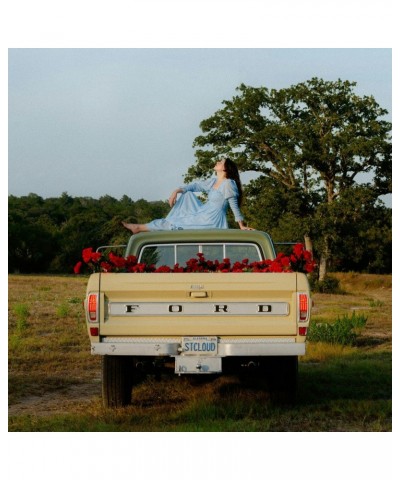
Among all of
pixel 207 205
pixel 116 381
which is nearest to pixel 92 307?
pixel 116 381

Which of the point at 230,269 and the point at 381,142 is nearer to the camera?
the point at 230,269

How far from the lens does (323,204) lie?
3023cm

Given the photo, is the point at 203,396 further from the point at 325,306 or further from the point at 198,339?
the point at 325,306

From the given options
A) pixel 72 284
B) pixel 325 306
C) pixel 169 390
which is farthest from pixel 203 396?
pixel 72 284

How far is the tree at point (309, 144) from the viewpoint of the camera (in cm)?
3020

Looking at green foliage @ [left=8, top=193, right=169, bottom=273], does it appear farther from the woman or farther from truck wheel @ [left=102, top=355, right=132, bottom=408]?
truck wheel @ [left=102, top=355, right=132, bottom=408]

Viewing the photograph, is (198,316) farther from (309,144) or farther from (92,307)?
(309,144)

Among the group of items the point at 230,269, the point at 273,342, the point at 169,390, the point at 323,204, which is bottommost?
the point at 169,390

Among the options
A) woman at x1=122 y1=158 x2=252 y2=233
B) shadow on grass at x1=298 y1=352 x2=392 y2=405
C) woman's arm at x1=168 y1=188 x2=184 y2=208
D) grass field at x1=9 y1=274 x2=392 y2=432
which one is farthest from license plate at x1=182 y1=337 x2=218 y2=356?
woman's arm at x1=168 y1=188 x2=184 y2=208

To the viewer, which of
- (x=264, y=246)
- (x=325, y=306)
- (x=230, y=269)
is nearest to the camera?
(x=230, y=269)

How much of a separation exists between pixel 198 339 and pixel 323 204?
2424 centimetres

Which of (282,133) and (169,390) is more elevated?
(282,133)

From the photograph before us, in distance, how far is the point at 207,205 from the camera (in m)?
9.59

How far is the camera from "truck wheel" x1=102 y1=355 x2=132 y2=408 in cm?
706
